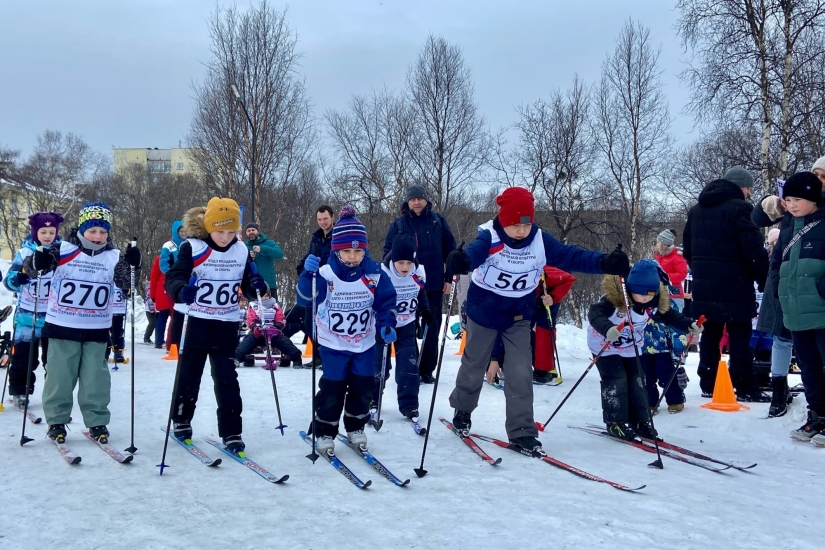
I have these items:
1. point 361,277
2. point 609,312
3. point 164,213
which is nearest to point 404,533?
point 361,277

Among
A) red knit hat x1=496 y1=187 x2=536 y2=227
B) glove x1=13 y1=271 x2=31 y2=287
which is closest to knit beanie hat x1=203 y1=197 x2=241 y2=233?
glove x1=13 y1=271 x2=31 y2=287

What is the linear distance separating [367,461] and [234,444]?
98 cm

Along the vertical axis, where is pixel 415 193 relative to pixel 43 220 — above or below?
above

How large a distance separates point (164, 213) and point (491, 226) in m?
38.1

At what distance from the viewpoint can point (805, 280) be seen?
4883 millimetres

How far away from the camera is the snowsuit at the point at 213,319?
4.70 m

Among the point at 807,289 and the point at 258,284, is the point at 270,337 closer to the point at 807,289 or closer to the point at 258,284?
the point at 258,284

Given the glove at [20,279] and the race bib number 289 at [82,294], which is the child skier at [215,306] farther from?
the glove at [20,279]

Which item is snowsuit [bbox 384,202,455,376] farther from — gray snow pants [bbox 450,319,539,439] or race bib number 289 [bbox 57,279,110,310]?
race bib number 289 [bbox 57,279,110,310]

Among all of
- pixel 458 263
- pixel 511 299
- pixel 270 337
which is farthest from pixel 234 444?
pixel 270 337

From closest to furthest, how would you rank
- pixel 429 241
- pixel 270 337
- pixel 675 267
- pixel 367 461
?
pixel 367 461 → pixel 429 241 → pixel 675 267 → pixel 270 337

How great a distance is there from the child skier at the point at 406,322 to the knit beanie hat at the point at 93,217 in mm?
2240

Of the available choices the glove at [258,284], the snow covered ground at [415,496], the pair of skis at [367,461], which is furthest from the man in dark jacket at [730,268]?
the glove at [258,284]

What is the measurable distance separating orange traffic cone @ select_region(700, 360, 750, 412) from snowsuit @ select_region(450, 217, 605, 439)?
Answer: 2458 millimetres
